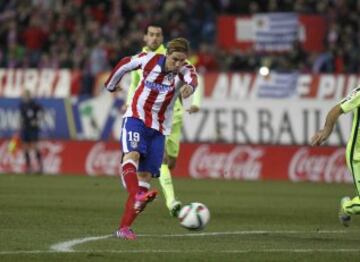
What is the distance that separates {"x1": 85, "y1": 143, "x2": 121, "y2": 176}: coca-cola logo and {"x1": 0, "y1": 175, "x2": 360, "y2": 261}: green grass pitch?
206 inches

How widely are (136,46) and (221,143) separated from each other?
3610mm

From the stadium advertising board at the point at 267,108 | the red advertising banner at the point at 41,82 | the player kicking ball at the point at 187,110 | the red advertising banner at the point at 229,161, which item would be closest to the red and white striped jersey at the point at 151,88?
the player kicking ball at the point at 187,110

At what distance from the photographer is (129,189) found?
12.1 m

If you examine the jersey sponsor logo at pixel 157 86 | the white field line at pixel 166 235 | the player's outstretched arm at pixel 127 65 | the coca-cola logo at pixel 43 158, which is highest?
the player's outstretched arm at pixel 127 65

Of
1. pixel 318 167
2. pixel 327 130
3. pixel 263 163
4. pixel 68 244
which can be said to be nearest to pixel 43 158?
pixel 263 163

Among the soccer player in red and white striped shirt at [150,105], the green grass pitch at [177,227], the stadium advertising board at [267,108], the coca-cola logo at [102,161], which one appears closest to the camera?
the green grass pitch at [177,227]

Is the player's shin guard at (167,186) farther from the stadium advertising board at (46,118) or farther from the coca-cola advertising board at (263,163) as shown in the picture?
the stadium advertising board at (46,118)

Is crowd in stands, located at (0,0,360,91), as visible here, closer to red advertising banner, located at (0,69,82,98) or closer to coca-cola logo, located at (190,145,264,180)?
red advertising banner, located at (0,69,82,98)

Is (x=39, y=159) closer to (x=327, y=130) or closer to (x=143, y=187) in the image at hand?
(x=143, y=187)

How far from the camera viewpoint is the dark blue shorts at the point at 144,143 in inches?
490

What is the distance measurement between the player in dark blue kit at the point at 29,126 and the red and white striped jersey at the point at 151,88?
16323 millimetres

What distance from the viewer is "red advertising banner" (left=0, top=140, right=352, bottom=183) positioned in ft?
89.3

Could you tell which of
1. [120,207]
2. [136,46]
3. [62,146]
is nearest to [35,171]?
[62,146]

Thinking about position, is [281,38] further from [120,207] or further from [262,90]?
[120,207]
